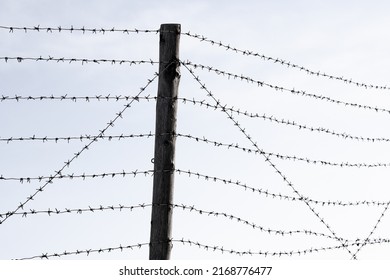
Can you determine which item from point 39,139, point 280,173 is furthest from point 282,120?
point 39,139

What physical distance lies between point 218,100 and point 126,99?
779 millimetres

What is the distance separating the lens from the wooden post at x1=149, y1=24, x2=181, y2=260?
5.97 m

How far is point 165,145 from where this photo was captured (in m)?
6.05

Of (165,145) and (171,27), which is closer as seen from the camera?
(165,145)

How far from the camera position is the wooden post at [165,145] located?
5.97 metres

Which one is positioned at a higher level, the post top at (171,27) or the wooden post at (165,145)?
the post top at (171,27)

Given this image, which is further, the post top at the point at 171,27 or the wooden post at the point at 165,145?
the post top at the point at 171,27

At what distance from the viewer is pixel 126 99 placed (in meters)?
6.20

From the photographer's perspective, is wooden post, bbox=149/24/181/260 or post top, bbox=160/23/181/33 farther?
post top, bbox=160/23/181/33

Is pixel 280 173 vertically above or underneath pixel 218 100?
underneath

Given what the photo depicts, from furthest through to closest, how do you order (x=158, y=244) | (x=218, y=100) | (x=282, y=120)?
(x=282, y=120) < (x=218, y=100) < (x=158, y=244)

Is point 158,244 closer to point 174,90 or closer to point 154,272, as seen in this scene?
point 154,272

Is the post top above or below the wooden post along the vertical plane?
above

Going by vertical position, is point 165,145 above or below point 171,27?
below
